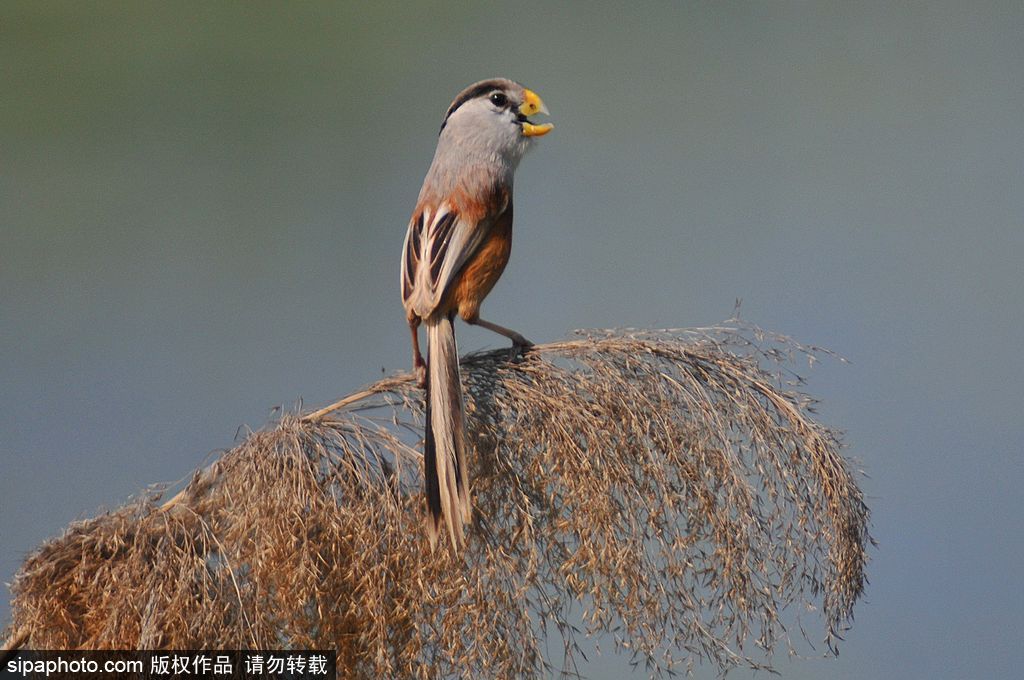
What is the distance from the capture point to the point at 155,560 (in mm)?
1539

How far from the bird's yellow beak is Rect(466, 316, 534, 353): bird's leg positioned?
39 centimetres

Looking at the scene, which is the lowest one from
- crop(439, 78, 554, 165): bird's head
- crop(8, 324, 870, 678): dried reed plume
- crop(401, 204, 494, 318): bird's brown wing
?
crop(8, 324, 870, 678): dried reed plume

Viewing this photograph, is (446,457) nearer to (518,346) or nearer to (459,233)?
(518,346)

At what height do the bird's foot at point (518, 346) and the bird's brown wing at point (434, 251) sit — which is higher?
the bird's brown wing at point (434, 251)

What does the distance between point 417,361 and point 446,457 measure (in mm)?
266

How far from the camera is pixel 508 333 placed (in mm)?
1729

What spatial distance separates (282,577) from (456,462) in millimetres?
302

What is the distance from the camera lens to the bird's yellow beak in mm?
1964

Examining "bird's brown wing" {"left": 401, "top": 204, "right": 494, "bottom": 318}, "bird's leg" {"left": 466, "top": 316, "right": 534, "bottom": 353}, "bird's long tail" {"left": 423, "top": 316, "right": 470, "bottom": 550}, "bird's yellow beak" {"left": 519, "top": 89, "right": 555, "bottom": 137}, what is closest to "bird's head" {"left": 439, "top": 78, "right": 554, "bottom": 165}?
"bird's yellow beak" {"left": 519, "top": 89, "right": 555, "bottom": 137}

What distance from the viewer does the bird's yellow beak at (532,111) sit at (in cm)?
196

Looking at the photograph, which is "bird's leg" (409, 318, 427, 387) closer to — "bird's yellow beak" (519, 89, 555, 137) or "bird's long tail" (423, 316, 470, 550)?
"bird's long tail" (423, 316, 470, 550)

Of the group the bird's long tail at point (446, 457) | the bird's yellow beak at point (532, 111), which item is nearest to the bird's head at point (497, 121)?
the bird's yellow beak at point (532, 111)

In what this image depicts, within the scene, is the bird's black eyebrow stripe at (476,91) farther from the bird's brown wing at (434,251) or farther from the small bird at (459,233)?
the bird's brown wing at (434,251)

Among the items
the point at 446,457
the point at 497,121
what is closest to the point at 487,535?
the point at 446,457
